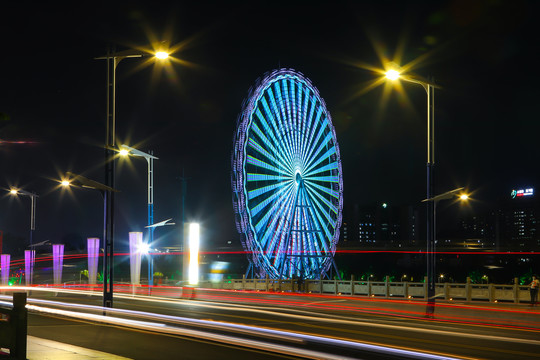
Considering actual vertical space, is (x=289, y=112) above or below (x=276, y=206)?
above

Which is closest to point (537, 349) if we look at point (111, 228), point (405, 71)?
point (405, 71)

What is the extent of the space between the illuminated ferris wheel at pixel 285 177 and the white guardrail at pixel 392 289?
5.11ft

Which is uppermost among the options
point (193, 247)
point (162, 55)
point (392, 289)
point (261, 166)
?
point (162, 55)

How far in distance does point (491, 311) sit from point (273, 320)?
886 cm

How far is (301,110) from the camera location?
1801 inches

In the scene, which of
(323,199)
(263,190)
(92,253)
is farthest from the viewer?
(323,199)

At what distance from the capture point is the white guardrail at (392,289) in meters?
34.2

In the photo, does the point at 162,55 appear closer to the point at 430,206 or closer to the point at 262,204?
Answer: the point at 430,206

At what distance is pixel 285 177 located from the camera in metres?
43.6

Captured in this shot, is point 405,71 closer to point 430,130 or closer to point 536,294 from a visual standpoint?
point 430,130

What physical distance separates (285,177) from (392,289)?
9.90 m

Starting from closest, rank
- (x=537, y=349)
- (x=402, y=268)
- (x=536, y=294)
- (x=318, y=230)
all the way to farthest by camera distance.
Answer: (x=537, y=349), (x=536, y=294), (x=318, y=230), (x=402, y=268)

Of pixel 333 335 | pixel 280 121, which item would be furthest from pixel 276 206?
pixel 333 335

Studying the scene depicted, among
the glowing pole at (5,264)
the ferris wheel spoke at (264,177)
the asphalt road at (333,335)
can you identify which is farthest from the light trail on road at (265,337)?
the glowing pole at (5,264)
